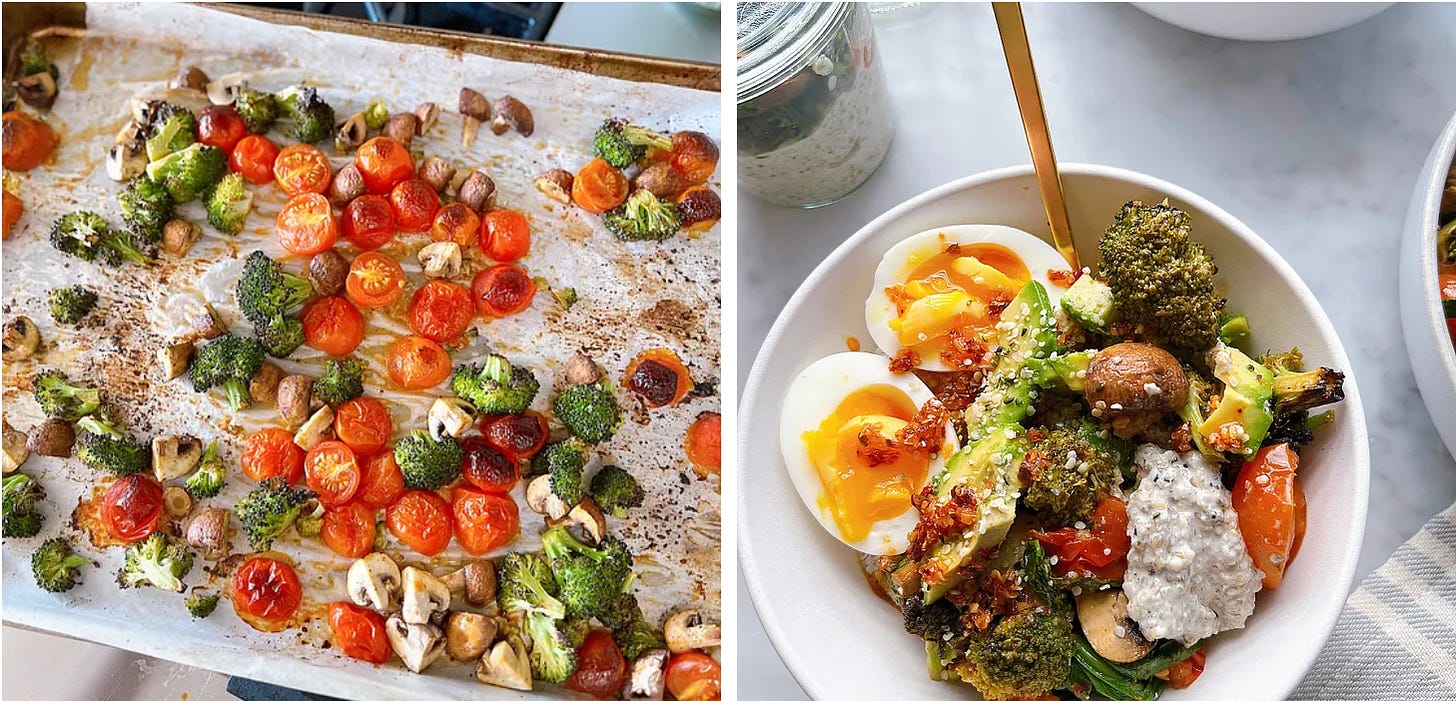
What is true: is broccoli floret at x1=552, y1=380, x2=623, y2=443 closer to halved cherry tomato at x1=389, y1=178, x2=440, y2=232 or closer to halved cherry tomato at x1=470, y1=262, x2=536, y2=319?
halved cherry tomato at x1=470, y1=262, x2=536, y2=319

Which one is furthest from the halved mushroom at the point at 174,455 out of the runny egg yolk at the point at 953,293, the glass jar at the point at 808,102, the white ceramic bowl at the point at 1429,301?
the white ceramic bowl at the point at 1429,301

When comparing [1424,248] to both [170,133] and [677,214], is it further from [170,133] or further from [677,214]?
[170,133]

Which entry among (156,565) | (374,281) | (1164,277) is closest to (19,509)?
(156,565)

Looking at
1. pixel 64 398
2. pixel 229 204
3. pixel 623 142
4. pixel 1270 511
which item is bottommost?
pixel 64 398

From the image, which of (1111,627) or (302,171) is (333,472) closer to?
(302,171)

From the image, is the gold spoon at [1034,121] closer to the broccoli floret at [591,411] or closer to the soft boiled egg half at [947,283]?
the soft boiled egg half at [947,283]
